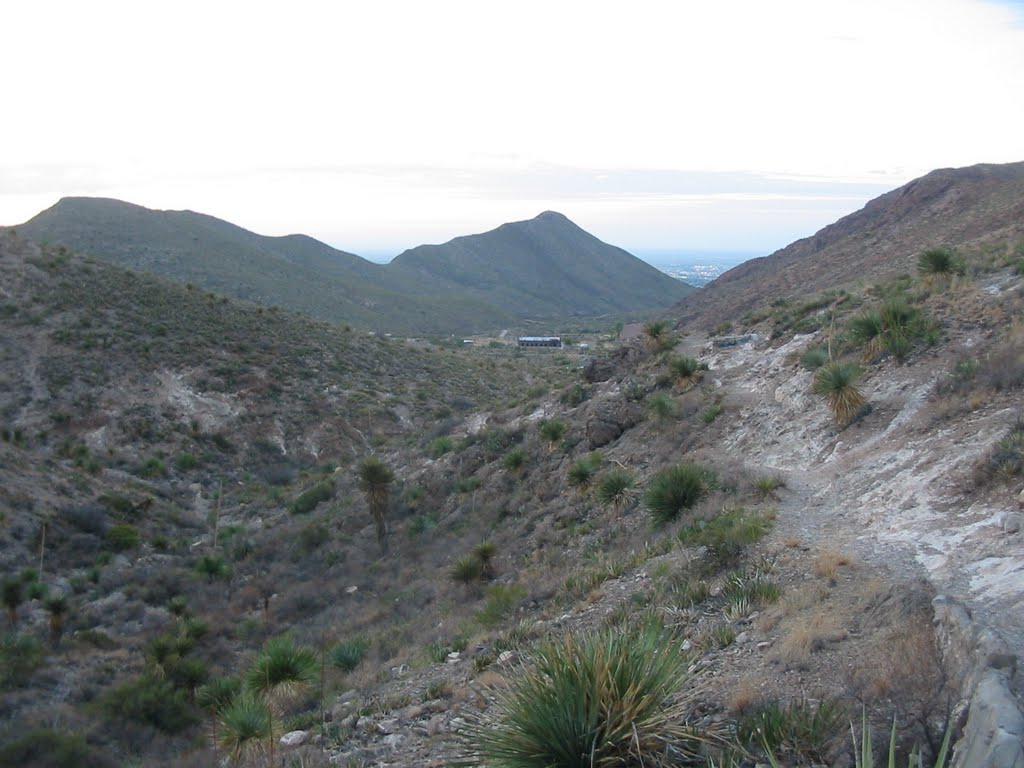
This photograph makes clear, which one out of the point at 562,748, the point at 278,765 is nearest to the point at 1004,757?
the point at 562,748

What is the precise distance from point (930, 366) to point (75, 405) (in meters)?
27.4

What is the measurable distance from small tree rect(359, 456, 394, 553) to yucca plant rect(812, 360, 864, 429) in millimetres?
10245

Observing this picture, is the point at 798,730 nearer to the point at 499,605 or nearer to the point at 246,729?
the point at 246,729

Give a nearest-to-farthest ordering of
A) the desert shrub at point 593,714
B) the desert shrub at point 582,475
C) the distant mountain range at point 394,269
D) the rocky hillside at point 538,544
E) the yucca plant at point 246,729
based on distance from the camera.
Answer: the desert shrub at point 593,714, the rocky hillside at point 538,544, the yucca plant at point 246,729, the desert shrub at point 582,475, the distant mountain range at point 394,269

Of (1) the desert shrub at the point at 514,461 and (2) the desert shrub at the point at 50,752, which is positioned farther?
(1) the desert shrub at the point at 514,461

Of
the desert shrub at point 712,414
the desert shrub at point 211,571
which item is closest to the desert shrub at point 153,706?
the desert shrub at point 211,571

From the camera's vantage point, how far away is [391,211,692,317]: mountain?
368 ft

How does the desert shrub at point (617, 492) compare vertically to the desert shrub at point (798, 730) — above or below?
below

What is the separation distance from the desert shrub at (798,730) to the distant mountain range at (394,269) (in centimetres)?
5808

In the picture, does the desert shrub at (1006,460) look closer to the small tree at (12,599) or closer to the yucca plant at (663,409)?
the yucca plant at (663,409)

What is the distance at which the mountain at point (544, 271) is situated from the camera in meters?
112

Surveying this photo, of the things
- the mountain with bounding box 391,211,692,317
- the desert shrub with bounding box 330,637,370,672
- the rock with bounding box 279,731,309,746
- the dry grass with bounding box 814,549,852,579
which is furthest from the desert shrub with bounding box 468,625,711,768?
the mountain with bounding box 391,211,692,317

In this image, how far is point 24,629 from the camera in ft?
45.9

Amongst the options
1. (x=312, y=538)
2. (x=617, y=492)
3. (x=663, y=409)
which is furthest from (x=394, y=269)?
(x=617, y=492)
